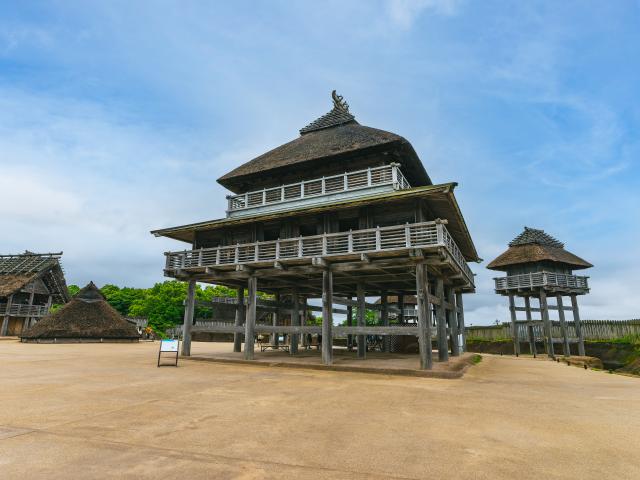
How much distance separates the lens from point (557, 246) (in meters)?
30.6

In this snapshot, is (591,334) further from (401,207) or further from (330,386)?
(330,386)

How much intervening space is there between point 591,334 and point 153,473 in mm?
37470

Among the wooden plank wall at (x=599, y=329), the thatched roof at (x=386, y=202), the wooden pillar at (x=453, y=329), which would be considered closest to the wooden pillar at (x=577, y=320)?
the wooden plank wall at (x=599, y=329)

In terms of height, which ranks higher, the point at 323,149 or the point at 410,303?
the point at 323,149

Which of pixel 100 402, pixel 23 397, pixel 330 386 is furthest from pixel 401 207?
pixel 23 397

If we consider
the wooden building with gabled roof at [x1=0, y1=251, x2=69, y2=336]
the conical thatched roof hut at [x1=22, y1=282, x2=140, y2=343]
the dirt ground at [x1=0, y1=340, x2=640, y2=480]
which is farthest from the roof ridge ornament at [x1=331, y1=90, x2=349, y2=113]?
the wooden building with gabled roof at [x1=0, y1=251, x2=69, y2=336]

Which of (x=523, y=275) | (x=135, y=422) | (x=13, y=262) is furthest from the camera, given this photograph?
(x=13, y=262)

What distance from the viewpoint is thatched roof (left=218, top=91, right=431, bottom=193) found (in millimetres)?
16320

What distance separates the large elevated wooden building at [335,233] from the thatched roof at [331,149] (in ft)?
0.23

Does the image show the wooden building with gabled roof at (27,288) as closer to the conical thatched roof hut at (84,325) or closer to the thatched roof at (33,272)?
the thatched roof at (33,272)

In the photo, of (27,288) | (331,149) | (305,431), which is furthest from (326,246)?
(27,288)

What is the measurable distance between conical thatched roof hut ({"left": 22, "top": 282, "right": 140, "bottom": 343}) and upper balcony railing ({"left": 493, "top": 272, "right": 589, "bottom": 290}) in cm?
3274

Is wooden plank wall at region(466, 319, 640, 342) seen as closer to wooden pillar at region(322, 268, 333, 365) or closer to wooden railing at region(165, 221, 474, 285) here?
wooden railing at region(165, 221, 474, 285)

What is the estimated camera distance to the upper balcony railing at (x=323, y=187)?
15492 millimetres
